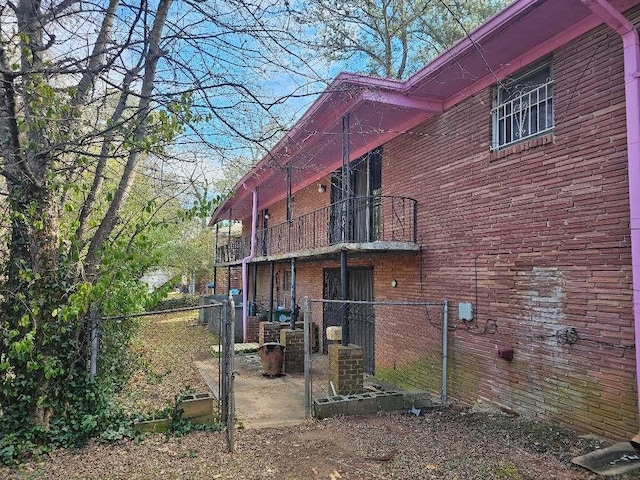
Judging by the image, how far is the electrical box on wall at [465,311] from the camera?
697 cm

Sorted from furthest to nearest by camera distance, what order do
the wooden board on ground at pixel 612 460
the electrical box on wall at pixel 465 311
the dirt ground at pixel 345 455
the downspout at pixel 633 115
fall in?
the electrical box on wall at pixel 465 311 < the downspout at pixel 633 115 < the dirt ground at pixel 345 455 < the wooden board on ground at pixel 612 460

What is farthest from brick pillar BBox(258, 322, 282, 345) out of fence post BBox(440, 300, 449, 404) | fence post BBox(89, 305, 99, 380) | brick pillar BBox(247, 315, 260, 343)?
fence post BBox(89, 305, 99, 380)

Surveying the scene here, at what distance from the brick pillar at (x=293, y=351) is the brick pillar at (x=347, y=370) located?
3.15 metres

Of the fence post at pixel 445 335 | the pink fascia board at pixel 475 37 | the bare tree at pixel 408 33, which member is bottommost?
the fence post at pixel 445 335

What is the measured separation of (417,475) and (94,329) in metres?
3.94

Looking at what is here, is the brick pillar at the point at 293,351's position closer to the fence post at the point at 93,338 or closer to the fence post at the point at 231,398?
the fence post at the point at 231,398

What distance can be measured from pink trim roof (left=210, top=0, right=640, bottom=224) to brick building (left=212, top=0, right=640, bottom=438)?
3cm

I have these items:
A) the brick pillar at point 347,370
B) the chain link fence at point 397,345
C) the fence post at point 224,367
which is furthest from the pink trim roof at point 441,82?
the chain link fence at point 397,345

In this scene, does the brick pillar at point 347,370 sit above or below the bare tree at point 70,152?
below

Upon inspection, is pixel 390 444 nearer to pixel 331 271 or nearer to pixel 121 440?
pixel 121 440

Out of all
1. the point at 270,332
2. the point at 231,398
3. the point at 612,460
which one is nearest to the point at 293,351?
the point at 270,332

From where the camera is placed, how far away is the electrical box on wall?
6.97m

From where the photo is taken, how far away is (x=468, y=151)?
7.27 metres

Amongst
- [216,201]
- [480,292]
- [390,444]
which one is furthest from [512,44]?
[390,444]
